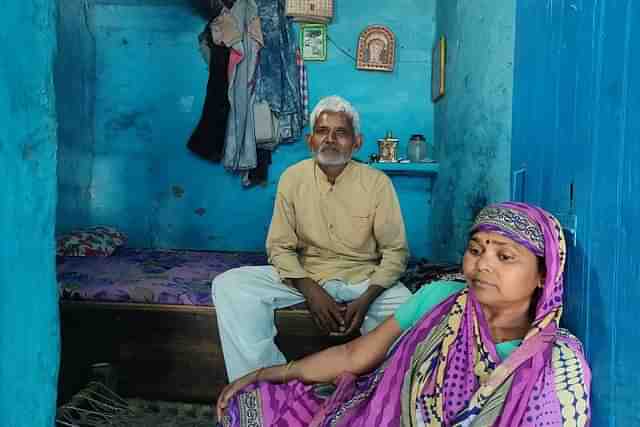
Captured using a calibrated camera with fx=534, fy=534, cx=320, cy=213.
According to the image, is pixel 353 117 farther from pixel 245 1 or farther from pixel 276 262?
pixel 245 1

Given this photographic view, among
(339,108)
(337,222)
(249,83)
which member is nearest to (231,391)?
(337,222)

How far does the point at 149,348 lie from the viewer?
273cm

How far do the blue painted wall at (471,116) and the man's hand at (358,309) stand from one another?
767 millimetres

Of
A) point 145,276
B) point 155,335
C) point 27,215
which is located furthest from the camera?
point 145,276

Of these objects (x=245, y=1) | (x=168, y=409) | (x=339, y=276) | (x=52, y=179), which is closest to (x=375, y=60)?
(x=245, y=1)

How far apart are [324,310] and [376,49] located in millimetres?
2725

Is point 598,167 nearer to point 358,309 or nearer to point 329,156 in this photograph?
point 358,309

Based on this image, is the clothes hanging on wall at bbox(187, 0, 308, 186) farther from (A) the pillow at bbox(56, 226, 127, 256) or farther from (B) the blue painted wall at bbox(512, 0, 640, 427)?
(B) the blue painted wall at bbox(512, 0, 640, 427)

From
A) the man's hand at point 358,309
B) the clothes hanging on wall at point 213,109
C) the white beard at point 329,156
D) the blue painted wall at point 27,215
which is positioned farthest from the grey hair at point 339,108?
the clothes hanging on wall at point 213,109

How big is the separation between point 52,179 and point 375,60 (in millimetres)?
3368

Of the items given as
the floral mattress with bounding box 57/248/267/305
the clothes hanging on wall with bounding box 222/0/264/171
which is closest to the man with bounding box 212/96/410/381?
the floral mattress with bounding box 57/248/267/305

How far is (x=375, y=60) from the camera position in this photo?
438 centimetres

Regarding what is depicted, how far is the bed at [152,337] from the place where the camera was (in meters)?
2.68

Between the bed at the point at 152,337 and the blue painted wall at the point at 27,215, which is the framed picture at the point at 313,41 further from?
the blue painted wall at the point at 27,215
